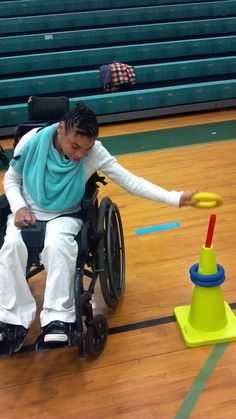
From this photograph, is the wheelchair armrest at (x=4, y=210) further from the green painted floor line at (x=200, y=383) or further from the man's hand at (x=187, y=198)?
the green painted floor line at (x=200, y=383)

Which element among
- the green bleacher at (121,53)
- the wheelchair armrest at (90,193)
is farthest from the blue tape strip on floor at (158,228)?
the green bleacher at (121,53)

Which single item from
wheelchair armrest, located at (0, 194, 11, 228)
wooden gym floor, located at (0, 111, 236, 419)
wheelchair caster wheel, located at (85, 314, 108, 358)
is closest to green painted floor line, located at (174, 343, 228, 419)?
wooden gym floor, located at (0, 111, 236, 419)

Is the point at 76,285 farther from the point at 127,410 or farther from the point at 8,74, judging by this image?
the point at 8,74

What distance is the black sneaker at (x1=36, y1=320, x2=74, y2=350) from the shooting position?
138cm

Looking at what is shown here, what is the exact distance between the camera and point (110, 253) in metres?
1.60

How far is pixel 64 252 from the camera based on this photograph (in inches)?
56.0

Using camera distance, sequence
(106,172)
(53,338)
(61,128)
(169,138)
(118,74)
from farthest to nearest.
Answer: (118,74) < (169,138) < (106,172) < (61,128) < (53,338)

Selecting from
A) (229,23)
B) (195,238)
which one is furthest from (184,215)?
(229,23)

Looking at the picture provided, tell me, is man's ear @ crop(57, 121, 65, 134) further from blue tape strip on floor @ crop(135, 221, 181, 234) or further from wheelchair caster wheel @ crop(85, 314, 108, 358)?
blue tape strip on floor @ crop(135, 221, 181, 234)

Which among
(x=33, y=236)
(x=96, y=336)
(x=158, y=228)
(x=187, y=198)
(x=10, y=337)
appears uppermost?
(x=187, y=198)

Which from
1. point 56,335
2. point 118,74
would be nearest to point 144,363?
point 56,335

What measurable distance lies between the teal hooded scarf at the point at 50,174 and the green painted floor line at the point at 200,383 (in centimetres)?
81

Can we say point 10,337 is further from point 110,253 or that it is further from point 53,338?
point 110,253

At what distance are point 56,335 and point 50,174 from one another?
0.61 m
